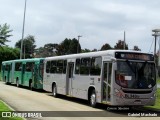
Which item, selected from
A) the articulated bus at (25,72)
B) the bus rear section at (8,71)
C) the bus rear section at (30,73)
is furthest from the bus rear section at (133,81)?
the bus rear section at (8,71)

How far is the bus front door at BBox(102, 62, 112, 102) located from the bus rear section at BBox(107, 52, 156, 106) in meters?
0.43

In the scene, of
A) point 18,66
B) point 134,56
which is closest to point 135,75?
point 134,56

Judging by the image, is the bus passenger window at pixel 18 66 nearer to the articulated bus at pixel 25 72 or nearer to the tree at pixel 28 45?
the articulated bus at pixel 25 72

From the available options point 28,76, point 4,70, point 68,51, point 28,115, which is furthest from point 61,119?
point 68,51

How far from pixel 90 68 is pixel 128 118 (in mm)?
5436

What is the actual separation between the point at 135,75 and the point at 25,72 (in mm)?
20143

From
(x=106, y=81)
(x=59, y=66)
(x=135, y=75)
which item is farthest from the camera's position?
(x=59, y=66)

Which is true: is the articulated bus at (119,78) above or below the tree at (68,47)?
below

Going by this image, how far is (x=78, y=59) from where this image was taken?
22.7 metres

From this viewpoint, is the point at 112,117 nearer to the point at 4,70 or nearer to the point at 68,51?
the point at 4,70

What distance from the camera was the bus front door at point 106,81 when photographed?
59.8 ft

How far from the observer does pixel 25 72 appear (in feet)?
121

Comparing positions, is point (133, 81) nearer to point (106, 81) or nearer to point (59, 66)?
point (106, 81)

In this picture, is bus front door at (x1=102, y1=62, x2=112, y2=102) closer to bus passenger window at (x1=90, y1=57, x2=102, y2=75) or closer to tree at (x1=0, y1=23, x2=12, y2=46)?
bus passenger window at (x1=90, y1=57, x2=102, y2=75)
